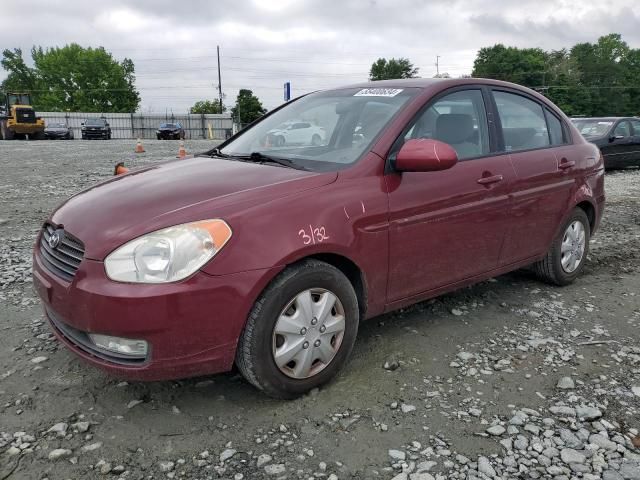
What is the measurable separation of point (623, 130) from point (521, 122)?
10.5 meters

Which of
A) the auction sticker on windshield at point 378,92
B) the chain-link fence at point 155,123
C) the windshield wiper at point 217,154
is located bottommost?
the windshield wiper at point 217,154

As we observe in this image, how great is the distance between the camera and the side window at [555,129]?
4.35 meters

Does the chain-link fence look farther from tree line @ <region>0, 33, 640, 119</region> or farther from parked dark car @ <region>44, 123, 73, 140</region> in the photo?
tree line @ <region>0, 33, 640, 119</region>

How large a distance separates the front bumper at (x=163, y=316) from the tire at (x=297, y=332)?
7 cm

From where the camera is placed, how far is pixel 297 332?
2.67 meters

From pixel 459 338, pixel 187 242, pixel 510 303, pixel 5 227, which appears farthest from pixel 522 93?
pixel 5 227

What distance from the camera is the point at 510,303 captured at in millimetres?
4180

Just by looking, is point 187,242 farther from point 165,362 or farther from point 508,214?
point 508,214

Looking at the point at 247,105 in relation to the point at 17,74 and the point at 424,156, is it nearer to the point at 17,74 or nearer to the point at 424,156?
the point at 17,74

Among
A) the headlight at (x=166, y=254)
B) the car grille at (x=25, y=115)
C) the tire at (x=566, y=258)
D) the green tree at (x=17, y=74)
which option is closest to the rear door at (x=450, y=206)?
the tire at (x=566, y=258)

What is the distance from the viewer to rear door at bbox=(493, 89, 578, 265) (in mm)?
3854

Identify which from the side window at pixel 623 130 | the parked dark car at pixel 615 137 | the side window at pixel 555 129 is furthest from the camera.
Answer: the side window at pixel 623 130

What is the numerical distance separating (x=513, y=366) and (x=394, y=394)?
804 millimetres

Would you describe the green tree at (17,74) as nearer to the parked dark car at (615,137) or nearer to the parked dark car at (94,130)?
the parked dark car at (94,130)
